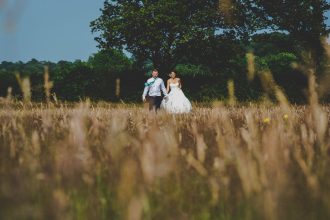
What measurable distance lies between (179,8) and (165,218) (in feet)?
99.1

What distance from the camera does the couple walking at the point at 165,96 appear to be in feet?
51.1

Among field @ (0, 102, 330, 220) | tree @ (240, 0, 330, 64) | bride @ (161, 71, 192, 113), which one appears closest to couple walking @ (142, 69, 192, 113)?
bride @ (161, 71, 192, 113)

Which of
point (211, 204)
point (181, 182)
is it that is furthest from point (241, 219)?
point (181, 182)

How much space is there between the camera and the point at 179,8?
31.2 meters

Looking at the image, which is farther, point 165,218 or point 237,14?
point 237,14

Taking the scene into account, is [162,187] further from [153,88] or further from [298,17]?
[298,17]

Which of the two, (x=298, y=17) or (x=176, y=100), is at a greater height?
(x=298, y=17)

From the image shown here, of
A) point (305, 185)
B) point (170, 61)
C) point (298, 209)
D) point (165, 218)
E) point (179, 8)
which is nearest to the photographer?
point (165, 218)

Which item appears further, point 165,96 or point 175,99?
point 175,99

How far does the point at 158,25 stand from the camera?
104 ft

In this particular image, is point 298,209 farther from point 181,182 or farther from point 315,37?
point 315,37

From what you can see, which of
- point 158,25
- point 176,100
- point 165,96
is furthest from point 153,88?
point 158,25

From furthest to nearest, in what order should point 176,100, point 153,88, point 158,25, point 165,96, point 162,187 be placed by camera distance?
point 158,25, point 176,100, point 165,96, point 153,88, point 162,187

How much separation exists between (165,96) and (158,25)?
16.5 meters
